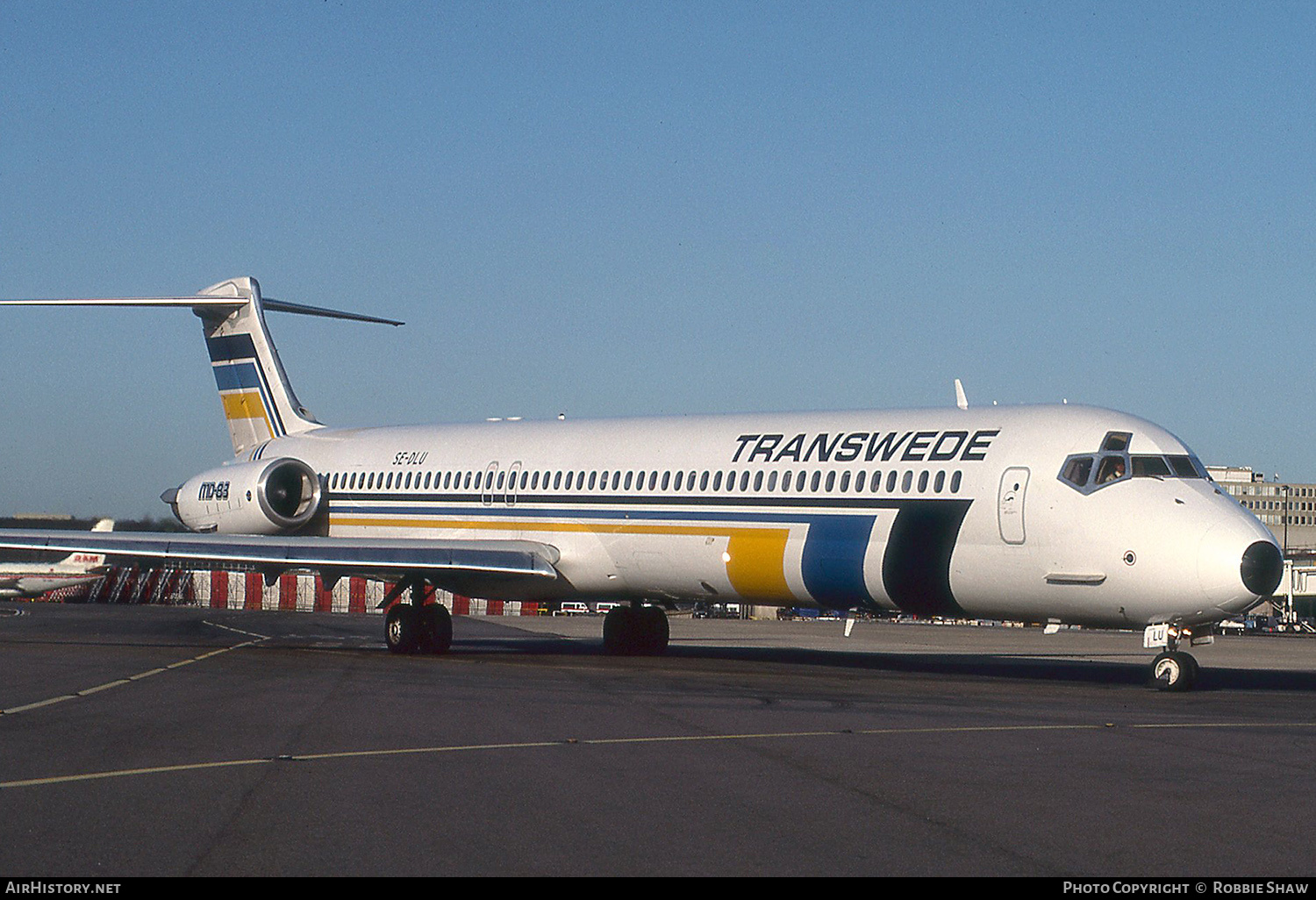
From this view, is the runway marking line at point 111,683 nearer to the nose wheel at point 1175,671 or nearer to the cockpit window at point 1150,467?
the nose wheel at point 1175,671

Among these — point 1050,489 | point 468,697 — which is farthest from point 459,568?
point 1050,489

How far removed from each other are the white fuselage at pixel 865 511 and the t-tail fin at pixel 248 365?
5356 millimetres

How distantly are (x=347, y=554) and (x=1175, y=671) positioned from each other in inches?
489

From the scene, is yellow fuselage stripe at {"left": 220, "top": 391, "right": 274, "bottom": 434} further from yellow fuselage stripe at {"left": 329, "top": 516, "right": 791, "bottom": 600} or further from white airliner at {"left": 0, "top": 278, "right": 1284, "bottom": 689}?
yellow fuselage stripe at {"left": 329, "top": 516, "right": 791, "bottom": 600}

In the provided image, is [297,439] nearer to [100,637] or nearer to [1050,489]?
[100,637]

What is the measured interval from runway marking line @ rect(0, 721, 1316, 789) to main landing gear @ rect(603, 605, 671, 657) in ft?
42.6

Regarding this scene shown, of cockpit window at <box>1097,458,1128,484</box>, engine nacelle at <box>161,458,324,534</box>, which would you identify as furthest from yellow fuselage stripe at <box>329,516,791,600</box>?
engine nacelle at <box>161,458,324,534</box>

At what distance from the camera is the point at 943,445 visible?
20.4 meters

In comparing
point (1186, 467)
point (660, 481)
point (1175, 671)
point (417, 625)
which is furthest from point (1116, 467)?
point (417, 625)

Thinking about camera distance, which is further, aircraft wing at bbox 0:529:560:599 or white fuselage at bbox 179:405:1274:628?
aircraft wing at bbox 0:529:560:599

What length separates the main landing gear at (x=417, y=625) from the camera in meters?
25.6

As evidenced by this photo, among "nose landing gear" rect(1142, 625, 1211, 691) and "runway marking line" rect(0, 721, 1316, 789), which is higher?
"nose landing gear" rect(1142, 625, 1211, 691)

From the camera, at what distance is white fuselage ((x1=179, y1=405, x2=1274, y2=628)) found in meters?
18.4

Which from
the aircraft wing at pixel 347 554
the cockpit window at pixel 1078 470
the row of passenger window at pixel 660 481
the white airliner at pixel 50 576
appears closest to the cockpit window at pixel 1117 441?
the cockpit window at pixel 1078 470
